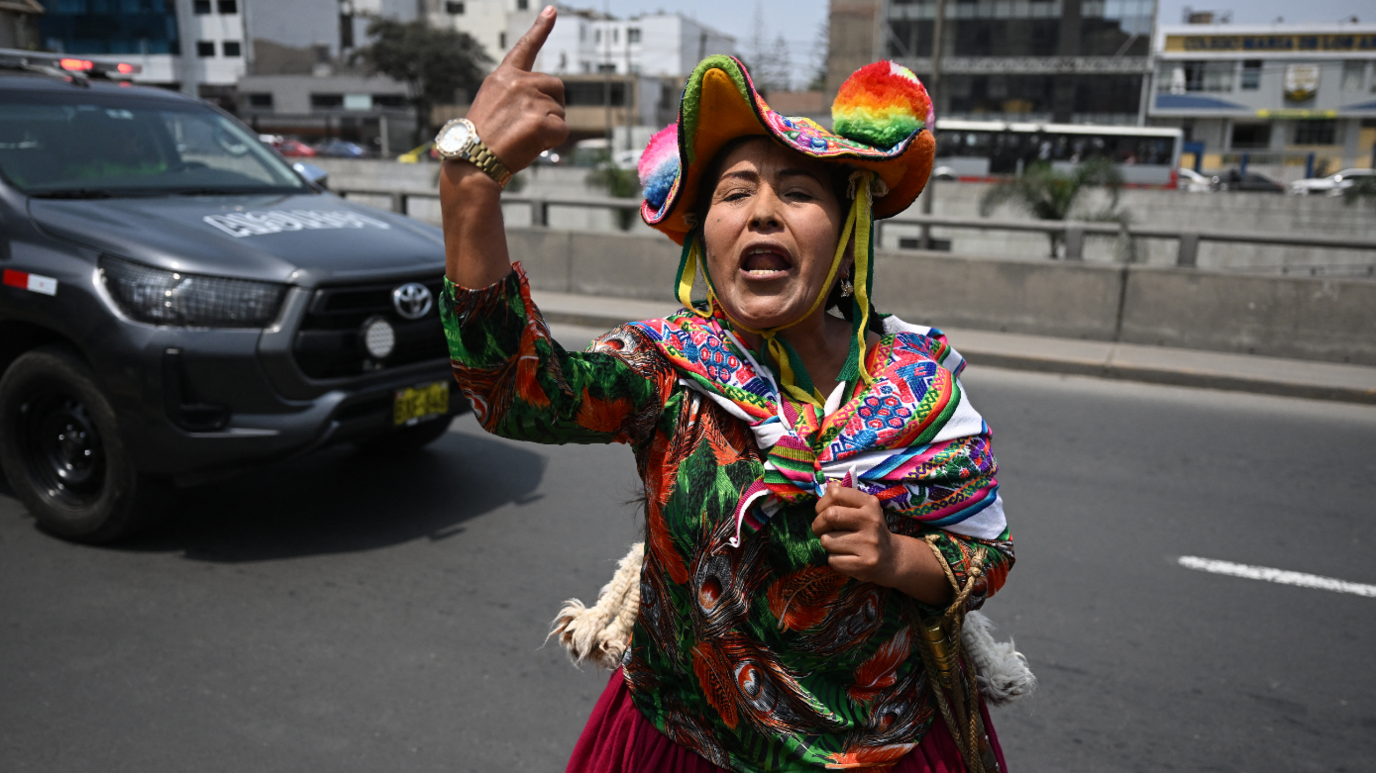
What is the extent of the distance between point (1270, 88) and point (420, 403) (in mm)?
65090

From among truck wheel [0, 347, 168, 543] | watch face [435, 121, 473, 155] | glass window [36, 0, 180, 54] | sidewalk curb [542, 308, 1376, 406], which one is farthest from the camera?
glass window [36, 0, 180, 54]

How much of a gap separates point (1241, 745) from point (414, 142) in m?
64.7

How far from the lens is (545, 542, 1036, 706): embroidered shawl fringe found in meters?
1.85

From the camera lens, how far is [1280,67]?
57500 millimetres

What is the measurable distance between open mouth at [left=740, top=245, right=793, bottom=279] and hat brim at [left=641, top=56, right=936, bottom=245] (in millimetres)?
152

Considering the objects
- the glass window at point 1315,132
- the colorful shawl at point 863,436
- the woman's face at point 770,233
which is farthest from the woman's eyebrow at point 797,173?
the glass window at point 1315,132

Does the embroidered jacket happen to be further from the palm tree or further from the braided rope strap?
the palm tree

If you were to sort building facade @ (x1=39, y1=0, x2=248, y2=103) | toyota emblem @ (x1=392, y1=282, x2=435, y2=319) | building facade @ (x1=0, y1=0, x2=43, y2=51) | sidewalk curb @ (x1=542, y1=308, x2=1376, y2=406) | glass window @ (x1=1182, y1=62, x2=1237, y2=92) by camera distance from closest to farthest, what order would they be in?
toyota emblem @ (x1=392, y1=282, x2=435, y2=319) → sidewalk curb @ (x1=542, y1=308, x2=1376, y2=406) → building facade @ (x1=0, y1=0, x2=43, y2=51) → glass window @ (x1=1182, y1=62, x2=1237, y2=92) → building facade @ (x1=39, y1=0, x2=248, y2=103)

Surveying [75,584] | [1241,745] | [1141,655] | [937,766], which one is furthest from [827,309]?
[75,584]

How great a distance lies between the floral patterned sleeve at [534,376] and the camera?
1.31 metres

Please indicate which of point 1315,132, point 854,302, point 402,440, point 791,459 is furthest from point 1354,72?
point 791,459

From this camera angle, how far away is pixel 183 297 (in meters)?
4.17

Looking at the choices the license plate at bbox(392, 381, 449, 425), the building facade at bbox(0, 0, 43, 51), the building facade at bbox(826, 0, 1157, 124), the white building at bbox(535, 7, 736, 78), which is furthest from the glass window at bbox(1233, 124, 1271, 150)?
the license plate at bbox(392, 381, 449, 425)

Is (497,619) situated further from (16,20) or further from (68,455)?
(16,20)
